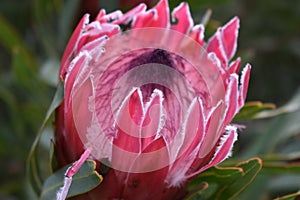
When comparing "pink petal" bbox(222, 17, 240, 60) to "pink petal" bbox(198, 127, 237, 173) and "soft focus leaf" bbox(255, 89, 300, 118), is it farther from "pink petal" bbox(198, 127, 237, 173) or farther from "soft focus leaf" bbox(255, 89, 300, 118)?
"soft focus leaf" bbox(255, 89, 300, 118)

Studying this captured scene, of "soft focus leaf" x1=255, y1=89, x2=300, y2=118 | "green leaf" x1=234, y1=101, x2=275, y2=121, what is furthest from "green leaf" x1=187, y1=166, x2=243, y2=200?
"soft focus leaf" x1=255, y1=89, x2=300, y2=118

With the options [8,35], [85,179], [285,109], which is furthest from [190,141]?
[8,35]

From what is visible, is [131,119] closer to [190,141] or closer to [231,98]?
[190,141]

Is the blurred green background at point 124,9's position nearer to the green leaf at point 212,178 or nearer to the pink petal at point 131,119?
the green leaf at point 212,178

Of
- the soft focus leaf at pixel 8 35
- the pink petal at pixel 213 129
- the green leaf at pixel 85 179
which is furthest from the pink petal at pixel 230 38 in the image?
the soft focus leaf at pixel 8 35

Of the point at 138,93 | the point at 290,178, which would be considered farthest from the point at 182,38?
the point at 290,178
